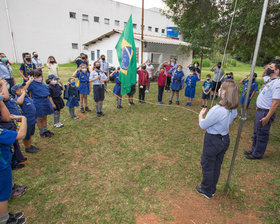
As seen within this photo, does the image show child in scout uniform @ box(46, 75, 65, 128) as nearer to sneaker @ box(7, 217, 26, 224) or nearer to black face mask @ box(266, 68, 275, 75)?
sneaker @ box(7, 217, 26, 224)

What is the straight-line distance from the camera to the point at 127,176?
12.1 ft

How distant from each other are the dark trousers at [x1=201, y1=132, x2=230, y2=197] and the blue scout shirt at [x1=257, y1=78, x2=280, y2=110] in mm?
1757

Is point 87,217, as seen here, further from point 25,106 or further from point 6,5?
point 6,5

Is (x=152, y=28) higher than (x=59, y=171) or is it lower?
higher

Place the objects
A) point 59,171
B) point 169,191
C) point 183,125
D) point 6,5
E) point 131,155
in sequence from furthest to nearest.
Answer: point 6,5 < point 183,125 < point 131,155 < point 59,171 < point 169,191

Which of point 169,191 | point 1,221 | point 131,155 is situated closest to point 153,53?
point 131,155

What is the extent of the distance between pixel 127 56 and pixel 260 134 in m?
4.41

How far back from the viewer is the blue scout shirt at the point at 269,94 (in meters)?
3.61

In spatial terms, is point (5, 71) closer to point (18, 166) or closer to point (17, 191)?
point (18, 166)

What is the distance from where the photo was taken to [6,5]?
20328mm

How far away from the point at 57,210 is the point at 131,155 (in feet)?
6.65

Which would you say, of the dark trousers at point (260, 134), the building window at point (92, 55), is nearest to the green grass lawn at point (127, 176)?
the dark trousers at point (260, 134)

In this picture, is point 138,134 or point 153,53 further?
point 153,53

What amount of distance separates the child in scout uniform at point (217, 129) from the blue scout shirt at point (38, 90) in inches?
157
